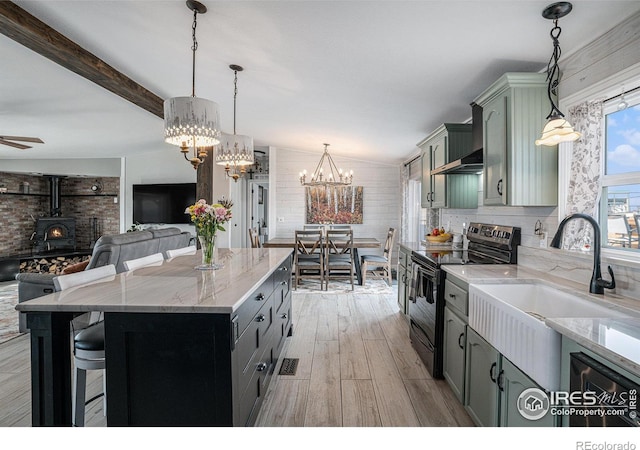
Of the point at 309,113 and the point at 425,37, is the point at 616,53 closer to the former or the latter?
the point at 425,37

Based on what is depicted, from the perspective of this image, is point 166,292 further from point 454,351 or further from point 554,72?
point 554,72

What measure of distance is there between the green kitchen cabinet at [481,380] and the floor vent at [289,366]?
1304 mm

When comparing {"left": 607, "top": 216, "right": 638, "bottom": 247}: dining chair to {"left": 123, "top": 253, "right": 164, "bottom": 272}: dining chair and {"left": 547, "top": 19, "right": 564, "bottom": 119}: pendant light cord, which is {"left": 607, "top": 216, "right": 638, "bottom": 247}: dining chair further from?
{"left": 123, "top": 253, "right": 164, "bottom": 272}: dining chair

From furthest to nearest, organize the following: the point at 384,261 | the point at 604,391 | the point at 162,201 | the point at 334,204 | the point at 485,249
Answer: the point at 162,201, the point at 334,204, the point at 384,261, the point at 485,249, the point at 604,391

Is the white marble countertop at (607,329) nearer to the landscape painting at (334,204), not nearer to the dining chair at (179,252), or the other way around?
the dining chair at (179,252)

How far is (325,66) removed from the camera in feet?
9.43

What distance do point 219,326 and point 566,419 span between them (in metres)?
1.35

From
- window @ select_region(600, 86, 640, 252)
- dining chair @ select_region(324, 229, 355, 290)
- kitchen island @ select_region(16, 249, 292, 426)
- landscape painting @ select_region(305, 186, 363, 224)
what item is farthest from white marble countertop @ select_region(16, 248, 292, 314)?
landscape painting @ select_region(305, 186, 363, 224)

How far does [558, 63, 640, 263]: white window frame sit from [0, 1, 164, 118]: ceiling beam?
12.7 ft

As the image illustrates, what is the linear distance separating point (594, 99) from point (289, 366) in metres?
2.75

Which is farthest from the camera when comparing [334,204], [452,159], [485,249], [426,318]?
[334,204]

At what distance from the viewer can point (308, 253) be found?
544cm

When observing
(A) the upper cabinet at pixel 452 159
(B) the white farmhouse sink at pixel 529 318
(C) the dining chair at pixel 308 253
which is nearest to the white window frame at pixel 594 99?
(B) the white farmhouse sink at pixel 529 318

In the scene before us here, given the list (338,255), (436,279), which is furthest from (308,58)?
(338,255)
